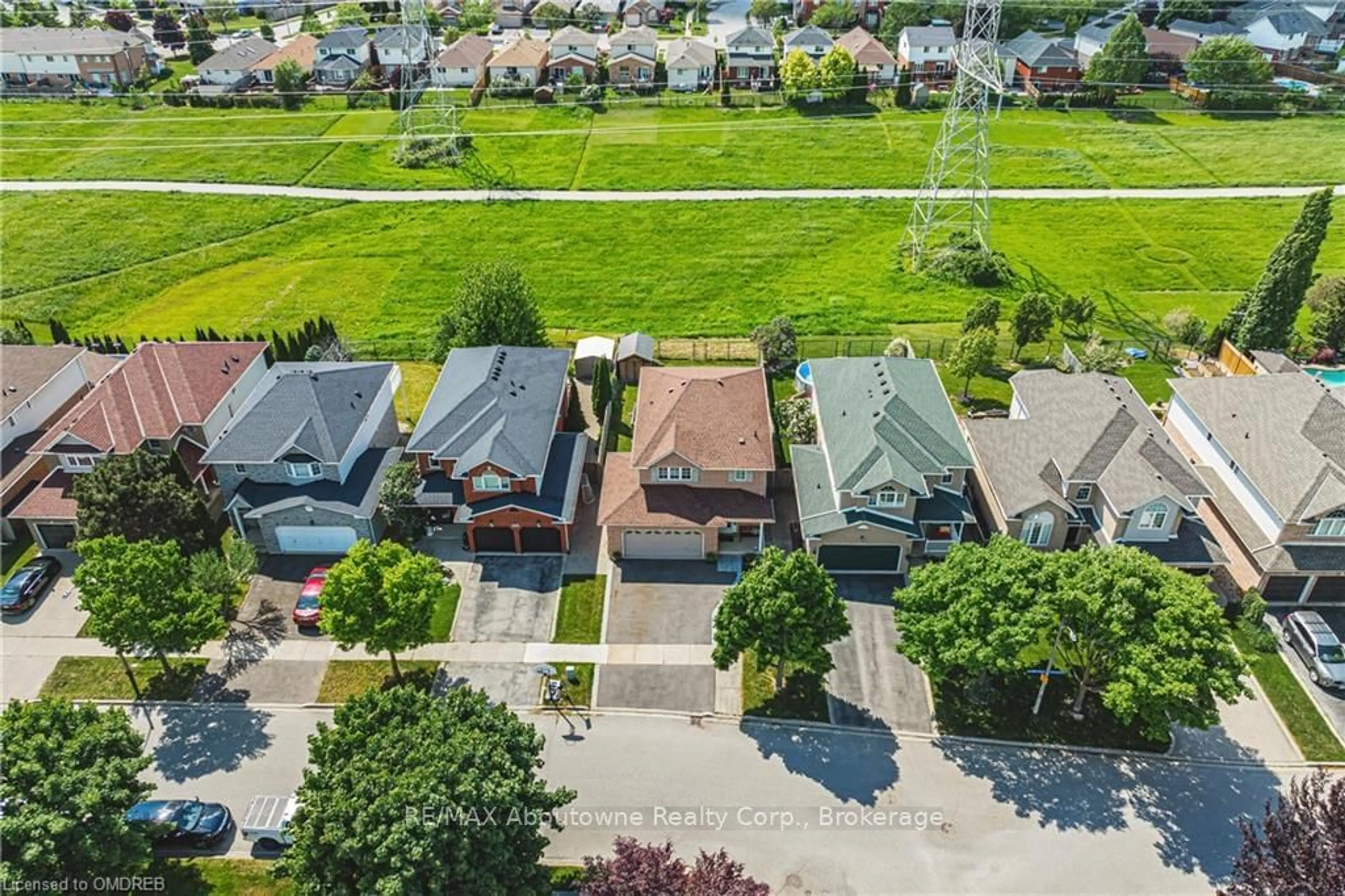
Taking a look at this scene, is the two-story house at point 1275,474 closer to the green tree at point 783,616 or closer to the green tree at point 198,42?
the green tree at point 783,616

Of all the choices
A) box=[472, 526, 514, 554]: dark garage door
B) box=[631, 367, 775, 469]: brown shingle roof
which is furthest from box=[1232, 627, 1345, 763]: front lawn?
box=[472, 526, 514, 554]: dark garage door

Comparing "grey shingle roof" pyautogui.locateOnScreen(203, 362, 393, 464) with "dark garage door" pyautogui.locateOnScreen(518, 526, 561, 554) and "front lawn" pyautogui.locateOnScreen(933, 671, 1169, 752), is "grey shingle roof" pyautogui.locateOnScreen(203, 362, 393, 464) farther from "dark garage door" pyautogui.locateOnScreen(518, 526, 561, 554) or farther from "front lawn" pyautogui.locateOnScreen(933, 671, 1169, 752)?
"front lawn" pyautogui.locateOnScreen(933, 671, 1169, 752)

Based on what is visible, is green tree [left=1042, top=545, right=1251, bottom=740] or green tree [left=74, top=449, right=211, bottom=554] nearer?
green tree [left=1042, top=545, right=1251, bottom=740]

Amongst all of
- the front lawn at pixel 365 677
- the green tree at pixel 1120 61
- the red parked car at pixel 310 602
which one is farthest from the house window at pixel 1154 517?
the green tree at pixel 1120 61

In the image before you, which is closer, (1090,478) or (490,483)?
(1090,478)

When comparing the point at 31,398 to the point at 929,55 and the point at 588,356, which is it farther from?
the point at 929,55

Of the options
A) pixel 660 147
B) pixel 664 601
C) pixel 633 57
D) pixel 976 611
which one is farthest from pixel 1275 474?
pixel 633 57
